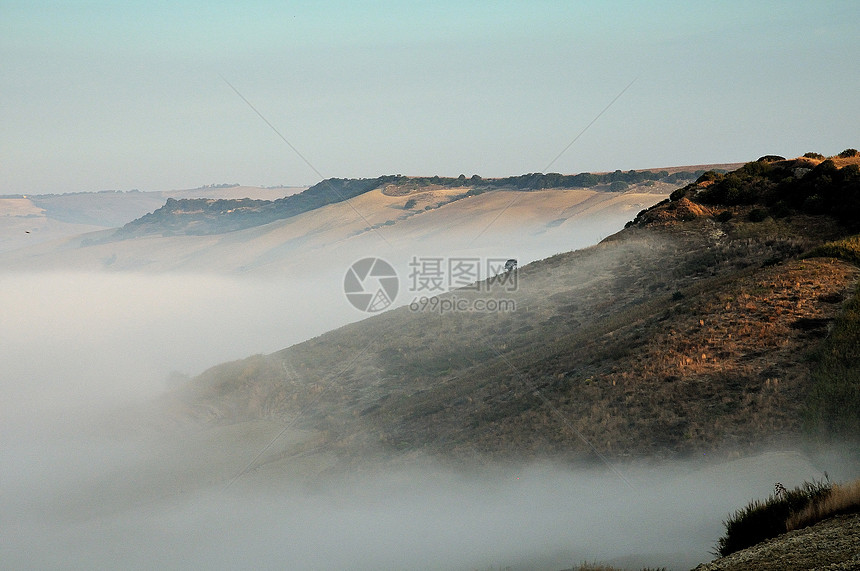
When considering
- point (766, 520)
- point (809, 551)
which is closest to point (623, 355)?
point (766, 520)

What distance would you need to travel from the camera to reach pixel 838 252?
32.4 meters

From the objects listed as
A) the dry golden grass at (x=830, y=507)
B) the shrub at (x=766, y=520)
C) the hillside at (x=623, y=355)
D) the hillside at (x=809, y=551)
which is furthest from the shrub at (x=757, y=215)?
the hillside at (x=809, y=551)

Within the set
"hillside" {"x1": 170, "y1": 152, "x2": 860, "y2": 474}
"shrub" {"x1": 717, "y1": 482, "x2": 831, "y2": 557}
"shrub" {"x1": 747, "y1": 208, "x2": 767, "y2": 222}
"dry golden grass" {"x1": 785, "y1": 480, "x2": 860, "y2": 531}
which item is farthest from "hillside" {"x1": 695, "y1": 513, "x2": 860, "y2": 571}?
"shrub" {"x1": 747, "y1": 208, "x2": 767, "y2": 222}

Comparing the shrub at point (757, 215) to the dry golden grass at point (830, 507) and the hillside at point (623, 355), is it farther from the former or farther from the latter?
the dry golden grass at point (830, 507)

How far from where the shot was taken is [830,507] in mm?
11977

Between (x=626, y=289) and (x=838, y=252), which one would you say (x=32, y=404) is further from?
(x=838, y=252)

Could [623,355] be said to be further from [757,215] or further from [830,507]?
[757,215]

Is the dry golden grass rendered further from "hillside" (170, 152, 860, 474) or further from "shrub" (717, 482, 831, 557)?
"hillside" (170, 152, 860, 474)

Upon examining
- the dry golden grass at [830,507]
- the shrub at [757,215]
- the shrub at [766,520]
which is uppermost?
the shrub at [757,215]

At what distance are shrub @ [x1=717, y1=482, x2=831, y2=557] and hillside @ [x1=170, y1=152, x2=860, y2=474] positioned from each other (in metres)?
7.54

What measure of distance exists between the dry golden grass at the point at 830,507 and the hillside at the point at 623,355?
8.07m

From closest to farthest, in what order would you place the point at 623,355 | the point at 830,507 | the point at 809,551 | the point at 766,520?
the point at 809,551, the point at 830,507, the point at 766,520, the point at 623,355

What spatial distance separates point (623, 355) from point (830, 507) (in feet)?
58.3

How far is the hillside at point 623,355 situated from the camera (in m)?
23.9
